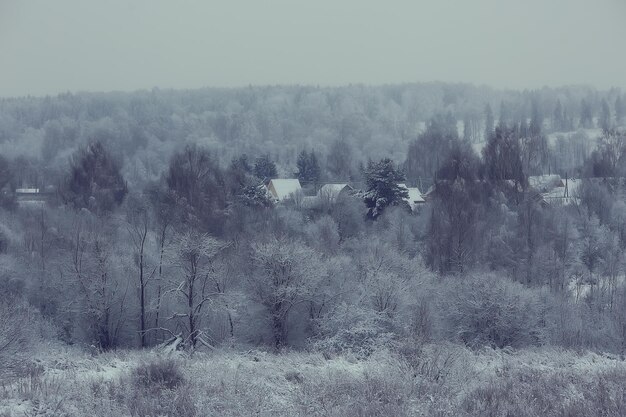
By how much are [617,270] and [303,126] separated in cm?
7004

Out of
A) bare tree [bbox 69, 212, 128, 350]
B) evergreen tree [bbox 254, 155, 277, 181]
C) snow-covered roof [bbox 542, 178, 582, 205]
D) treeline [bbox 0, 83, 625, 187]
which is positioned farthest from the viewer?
treeline [bbox 0, 83, 625, 187]

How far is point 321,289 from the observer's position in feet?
78.6

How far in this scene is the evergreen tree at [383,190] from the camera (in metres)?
40.1

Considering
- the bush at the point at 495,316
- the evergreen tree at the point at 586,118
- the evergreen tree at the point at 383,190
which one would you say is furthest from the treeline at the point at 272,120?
the bush at the point at 495,316

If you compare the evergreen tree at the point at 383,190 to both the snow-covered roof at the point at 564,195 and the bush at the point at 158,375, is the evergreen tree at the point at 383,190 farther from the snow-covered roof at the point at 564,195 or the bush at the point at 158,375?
the bush at the point at 158,375

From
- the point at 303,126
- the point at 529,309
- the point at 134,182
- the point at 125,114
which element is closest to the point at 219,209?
the point at 529,309

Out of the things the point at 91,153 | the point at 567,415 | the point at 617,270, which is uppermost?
the point at 91,153

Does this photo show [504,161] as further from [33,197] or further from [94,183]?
[33,197]

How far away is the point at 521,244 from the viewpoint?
32.5m

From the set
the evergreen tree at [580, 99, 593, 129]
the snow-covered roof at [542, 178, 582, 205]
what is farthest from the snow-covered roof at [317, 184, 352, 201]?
the evergreen tree at [580, 99, 593, 129]

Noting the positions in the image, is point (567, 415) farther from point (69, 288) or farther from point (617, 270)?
point (617, 270)

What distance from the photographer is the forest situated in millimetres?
11469

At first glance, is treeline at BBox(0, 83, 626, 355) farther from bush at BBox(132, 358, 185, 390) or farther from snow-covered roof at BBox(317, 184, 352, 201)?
bush at BBox(132, 358, 185, 390)

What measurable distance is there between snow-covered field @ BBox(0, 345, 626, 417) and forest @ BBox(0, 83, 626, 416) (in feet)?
0.16
